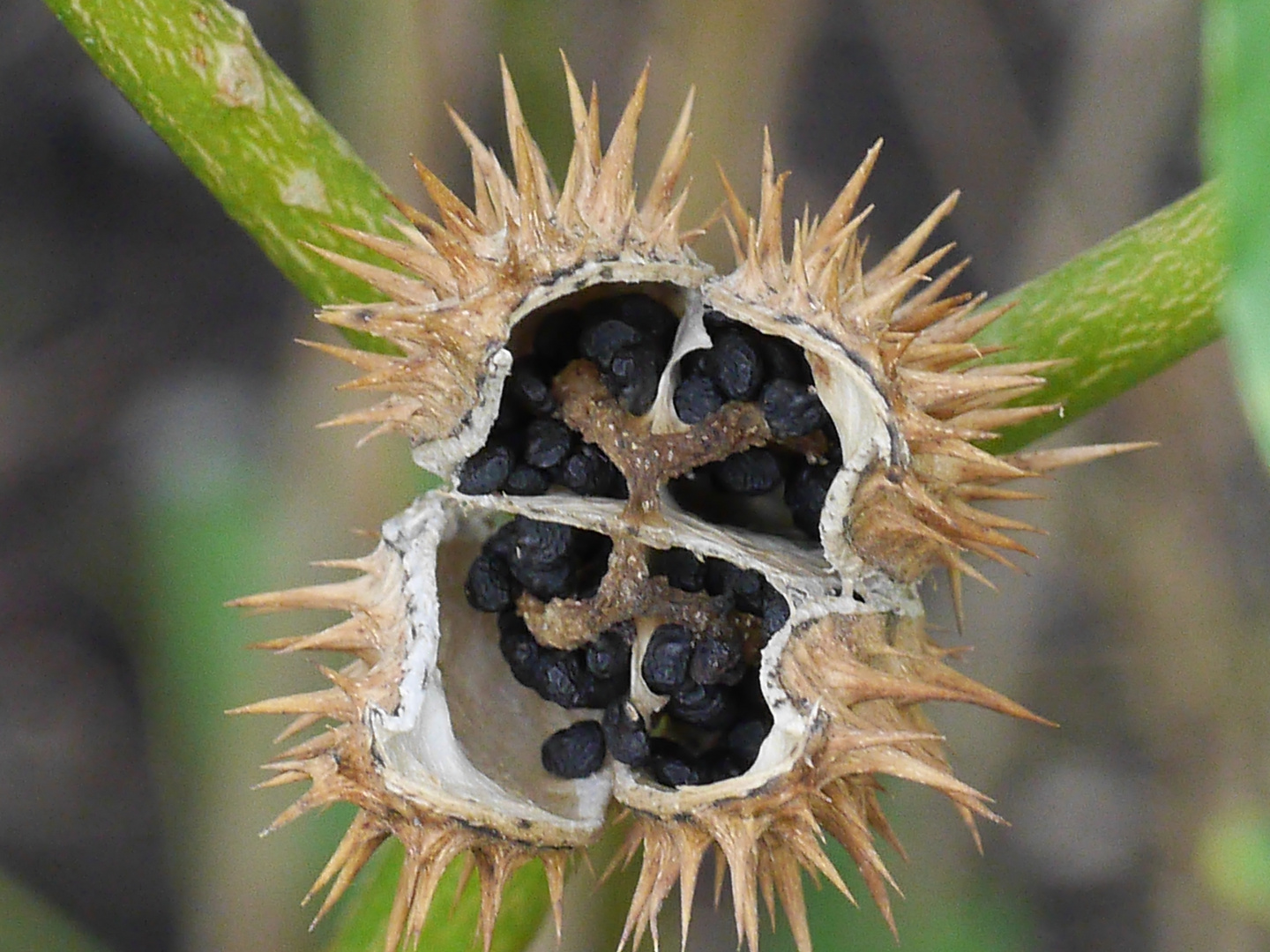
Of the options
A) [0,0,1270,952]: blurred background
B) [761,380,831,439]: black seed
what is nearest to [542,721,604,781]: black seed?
[761,380,831,439]: black seed

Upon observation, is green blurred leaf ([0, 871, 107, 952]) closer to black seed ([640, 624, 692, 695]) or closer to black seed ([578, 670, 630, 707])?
black seed ([578, 670, 630, 707])

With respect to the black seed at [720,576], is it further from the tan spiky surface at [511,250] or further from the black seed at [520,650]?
the tan spiky surface at [511,250]

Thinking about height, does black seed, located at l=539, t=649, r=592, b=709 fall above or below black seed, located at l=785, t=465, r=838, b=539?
below

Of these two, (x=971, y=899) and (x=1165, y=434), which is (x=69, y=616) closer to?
(x=971, y=899)

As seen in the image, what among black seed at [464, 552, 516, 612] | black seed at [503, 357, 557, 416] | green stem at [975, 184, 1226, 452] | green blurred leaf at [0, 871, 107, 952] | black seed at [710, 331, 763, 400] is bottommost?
green blurred leaf at [0, 871, 107, 952]

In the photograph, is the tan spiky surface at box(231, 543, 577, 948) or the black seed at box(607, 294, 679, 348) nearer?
the tan spiky surface at box(231, 543, 577, 948)

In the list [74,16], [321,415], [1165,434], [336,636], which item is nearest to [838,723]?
[336,636]

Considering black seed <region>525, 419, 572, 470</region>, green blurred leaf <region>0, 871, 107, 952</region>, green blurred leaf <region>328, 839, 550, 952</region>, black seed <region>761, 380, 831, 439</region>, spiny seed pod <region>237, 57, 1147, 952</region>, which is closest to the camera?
spiny seed pod <region>237, 57, 1147, 952</region>
